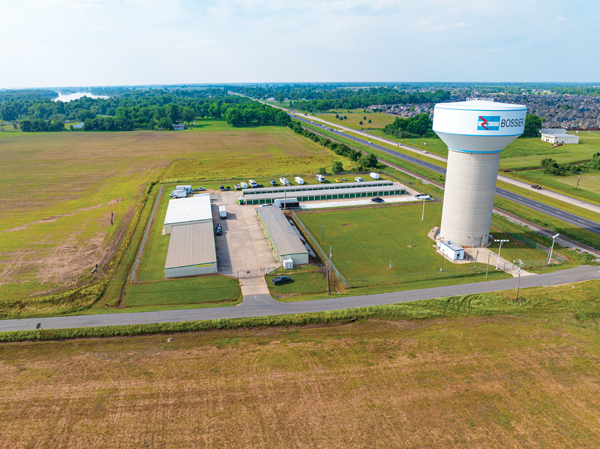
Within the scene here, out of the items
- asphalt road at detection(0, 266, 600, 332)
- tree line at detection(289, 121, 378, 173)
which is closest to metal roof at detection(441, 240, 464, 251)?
asphalt road at detection(0, 266, 600, 332)

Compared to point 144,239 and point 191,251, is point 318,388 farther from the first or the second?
point 144,239

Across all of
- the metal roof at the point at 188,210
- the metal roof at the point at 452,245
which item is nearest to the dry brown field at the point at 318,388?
the metal roof at the point at 452,245

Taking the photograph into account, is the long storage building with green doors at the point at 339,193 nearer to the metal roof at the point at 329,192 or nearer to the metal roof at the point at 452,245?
the metal roof at the point at 329,192

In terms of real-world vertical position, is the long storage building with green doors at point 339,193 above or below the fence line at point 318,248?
above

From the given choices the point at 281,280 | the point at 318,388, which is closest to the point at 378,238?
the point at 281,280

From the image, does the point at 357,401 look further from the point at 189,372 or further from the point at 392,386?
the point at 189,372

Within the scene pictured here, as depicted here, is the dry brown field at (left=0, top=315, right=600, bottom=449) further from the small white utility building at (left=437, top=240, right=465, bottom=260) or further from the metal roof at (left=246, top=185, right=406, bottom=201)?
the metal roof at (left=246, top=185, right=406, bottom=201)
